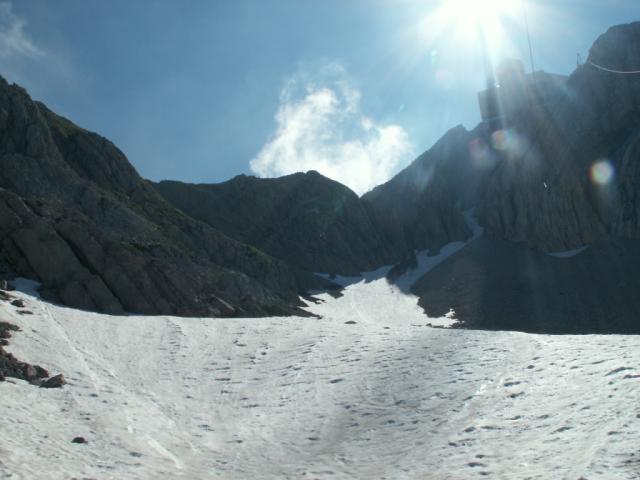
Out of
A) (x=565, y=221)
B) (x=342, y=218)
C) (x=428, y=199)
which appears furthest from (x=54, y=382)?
(x=428, y=199)

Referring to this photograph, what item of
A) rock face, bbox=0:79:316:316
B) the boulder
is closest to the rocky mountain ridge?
rock face, bbox=0:79:316:316

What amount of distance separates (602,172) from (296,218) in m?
56.1

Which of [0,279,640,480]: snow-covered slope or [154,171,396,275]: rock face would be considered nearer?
[0,279,640,480]: snow-covered slope

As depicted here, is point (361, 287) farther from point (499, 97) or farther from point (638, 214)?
point (499, 97)

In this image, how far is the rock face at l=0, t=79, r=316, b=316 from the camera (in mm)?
38000

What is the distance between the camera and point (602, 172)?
9856 cm

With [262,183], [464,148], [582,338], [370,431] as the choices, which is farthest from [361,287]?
[370,431]

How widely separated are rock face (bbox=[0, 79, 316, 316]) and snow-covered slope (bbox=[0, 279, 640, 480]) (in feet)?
33.7

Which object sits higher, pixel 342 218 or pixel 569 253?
pixel 342 218

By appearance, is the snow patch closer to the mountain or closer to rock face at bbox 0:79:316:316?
the mountain

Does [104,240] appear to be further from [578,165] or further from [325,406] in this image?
[578,165]

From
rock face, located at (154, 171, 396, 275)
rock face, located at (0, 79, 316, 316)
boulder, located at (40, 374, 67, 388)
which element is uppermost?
rock face, located at (154, 171, 396, 275)

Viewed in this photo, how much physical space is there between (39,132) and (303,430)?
66.0 meters

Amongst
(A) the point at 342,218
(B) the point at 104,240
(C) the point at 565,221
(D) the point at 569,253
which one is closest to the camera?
(B) the point at 104,240
